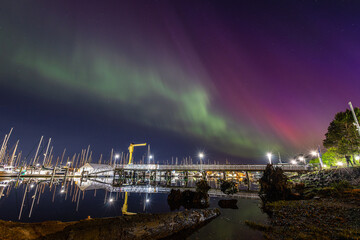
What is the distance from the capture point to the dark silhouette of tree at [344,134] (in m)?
50.2

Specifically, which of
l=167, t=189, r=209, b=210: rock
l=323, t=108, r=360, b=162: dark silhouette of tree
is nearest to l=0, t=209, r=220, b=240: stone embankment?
l=167, t=189, r=209, b=210: rock

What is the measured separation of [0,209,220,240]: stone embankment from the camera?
20.5 ft

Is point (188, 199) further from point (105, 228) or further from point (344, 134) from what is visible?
point (344, 134)

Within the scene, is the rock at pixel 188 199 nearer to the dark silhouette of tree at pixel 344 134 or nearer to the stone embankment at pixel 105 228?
the stone embankment at pixel 105 228

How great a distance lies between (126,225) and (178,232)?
12.8 feet

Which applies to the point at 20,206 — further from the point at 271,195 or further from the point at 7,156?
the point at 7,156

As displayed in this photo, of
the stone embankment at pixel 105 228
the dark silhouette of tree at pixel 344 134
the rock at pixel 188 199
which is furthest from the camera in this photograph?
the dark silhouette of tree at pixel 344 134

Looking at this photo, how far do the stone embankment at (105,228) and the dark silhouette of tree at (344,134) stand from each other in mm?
68823

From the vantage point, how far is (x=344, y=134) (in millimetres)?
53688

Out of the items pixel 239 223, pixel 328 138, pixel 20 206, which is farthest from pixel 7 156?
pixel 328 138

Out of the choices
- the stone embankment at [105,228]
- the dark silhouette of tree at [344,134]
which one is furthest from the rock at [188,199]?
the dark silhouette of tree at [344,134]

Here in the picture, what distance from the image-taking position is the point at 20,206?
19266mm

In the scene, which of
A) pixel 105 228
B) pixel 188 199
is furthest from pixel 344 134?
pixel 105 228

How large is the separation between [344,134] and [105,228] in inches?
3077
